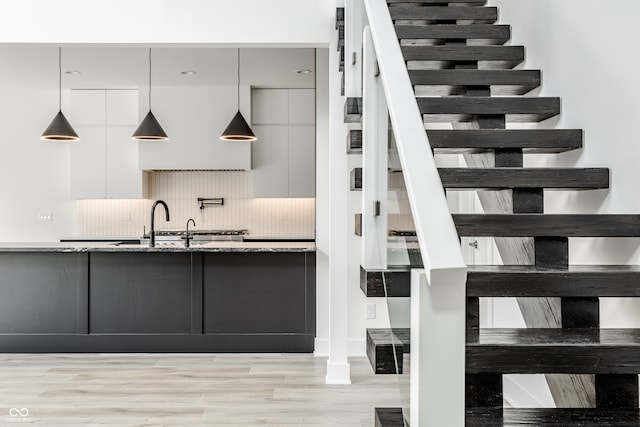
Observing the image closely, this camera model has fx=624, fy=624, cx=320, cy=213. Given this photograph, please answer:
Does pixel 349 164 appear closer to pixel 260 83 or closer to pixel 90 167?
pixel 260 83

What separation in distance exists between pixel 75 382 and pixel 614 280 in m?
3.65

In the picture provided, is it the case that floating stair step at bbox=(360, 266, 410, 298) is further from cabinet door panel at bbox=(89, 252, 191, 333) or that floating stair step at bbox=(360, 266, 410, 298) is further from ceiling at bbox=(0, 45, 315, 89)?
ceiling at bbox=(0, 45, 315, 89)

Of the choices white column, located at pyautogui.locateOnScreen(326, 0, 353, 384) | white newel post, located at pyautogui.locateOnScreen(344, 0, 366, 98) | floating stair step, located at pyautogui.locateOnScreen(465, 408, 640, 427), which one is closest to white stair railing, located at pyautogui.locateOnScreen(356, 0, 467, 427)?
floating stair step, located at pyautogui.locateOnScreen(465, 408, 640, 427)

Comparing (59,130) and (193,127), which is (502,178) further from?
(193,127)

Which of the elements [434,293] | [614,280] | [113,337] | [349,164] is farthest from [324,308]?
[434,293]

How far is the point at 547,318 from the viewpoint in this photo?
6.54 feet

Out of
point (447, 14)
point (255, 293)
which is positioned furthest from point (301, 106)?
point (447, 14)

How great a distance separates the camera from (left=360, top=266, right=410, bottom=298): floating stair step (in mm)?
1181

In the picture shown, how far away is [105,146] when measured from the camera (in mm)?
7605

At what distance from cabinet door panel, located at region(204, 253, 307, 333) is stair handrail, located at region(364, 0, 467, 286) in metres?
3.89

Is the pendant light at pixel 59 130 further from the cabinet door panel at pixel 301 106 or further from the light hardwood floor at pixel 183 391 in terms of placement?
the cabinet door panel at pixel 301 106

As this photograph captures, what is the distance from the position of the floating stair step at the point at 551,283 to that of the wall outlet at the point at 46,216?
7.03 meters

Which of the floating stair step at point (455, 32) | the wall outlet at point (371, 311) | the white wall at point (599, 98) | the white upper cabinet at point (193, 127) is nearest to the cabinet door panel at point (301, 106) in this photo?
the white upper cabinet at point (193, 127)

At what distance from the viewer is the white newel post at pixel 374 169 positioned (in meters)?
1.70
